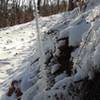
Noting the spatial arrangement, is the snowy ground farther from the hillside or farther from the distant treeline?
the distant treeline

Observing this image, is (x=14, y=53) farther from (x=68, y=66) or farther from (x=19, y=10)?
(x=19, y=10)

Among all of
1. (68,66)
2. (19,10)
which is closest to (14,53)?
(68,66)

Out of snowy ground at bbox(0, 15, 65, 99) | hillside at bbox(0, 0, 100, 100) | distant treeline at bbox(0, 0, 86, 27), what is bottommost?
distant treeline at bbox(0, 0, 86, 27)

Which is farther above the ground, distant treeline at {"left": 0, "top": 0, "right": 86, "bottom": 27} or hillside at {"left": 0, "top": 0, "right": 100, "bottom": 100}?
hillside at {"left": 0, "top": 0, "right": 100, "bottom": 100}

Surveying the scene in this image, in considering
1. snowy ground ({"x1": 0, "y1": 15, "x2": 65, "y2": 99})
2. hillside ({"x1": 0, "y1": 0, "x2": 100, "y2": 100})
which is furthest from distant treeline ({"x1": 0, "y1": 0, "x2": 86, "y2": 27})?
hillside ({"x1": 0, "y1": 0, "x2": 100, "y2": 100})

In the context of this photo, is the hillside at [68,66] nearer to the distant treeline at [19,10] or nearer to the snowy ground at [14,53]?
the snowy ground at [14,53]

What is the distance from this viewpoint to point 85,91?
3758mm

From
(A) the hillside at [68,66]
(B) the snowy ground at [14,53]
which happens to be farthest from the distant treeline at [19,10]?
(A) the hillside at [68,66]

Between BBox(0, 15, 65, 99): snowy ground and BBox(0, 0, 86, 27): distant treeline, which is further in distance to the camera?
BBox(0, 0, 86, 27): distant treeline

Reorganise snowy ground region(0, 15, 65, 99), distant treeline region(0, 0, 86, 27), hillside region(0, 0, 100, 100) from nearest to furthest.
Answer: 1. hillside region(0, 0, 100, 100)
2. snowy ground region(0, 15, 65, 99)
3. distant treeline region(0, 0, 86, 27)

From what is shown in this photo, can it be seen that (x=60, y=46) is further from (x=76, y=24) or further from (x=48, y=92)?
(x=48, y=92)

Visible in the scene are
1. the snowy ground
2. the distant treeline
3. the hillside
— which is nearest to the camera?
the hillside

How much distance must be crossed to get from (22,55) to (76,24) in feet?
23.1

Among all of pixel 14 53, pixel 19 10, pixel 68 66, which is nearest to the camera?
pixel 68 66
